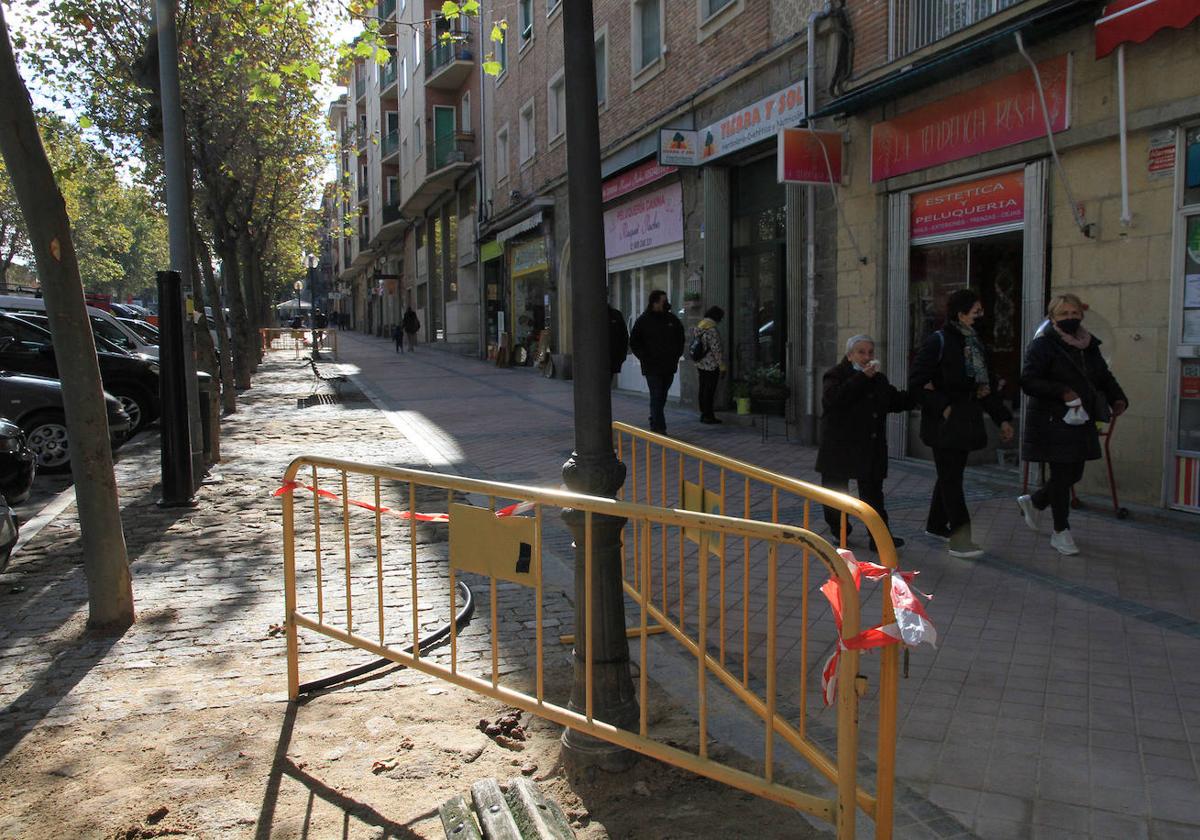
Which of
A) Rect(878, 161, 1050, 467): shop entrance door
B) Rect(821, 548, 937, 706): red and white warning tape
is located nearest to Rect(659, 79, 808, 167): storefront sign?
Rect(878, 161, 1050, 467): shop entrance door

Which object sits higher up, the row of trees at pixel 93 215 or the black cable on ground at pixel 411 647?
the row of trees at pixel 93 215

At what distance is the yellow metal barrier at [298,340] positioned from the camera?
110 ft

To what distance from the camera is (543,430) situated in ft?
40.9

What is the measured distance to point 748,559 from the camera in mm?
4156

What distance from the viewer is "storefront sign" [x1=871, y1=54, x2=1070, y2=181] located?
25.4ft

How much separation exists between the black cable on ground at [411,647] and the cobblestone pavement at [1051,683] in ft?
5.63

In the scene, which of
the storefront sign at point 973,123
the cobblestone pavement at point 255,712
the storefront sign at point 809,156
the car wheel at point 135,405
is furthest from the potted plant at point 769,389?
the car wheel at point 135,405

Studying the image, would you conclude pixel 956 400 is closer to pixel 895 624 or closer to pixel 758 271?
pixel 895 624

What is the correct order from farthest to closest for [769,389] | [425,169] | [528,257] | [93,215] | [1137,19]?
[93,215], [425,169], [528,257], [769,389], [1137,19]

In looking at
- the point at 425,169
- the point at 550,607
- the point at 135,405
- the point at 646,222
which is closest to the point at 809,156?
the point at 646,222

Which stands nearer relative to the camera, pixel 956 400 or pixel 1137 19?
pixel 956 400

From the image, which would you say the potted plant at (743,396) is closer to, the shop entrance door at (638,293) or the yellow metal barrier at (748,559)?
the shop entrance door at (638,293)

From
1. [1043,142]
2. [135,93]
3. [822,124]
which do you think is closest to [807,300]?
[822,124]

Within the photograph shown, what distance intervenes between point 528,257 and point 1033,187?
17187 millimetres
